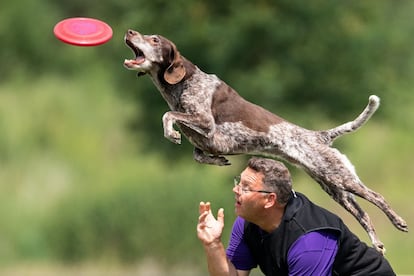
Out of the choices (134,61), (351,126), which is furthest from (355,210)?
(134,61)

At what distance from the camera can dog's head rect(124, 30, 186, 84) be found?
846 centimetres

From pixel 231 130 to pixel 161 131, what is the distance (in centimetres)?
1289

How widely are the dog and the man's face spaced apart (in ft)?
0.87

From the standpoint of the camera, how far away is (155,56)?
27.9ft

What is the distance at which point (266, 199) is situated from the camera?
27.6 ft


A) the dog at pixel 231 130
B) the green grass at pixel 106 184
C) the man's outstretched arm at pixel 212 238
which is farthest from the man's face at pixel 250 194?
the green grass at pixel 106 184

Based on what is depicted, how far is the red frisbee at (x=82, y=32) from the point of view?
856cm

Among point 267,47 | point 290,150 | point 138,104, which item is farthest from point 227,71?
point 290,150

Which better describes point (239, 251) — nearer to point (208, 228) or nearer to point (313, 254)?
point (208, 228)

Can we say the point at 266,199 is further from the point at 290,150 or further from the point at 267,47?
the point at 267,47

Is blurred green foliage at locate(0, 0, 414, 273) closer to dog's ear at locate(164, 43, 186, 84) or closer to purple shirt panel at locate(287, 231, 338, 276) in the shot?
dog's ear at locate(164, 43, 186, 84)

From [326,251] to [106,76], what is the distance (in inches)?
856

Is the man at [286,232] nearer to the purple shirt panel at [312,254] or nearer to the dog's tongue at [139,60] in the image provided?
the purple shirt panel at [312,254]

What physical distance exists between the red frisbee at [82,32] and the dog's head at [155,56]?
0.23m
